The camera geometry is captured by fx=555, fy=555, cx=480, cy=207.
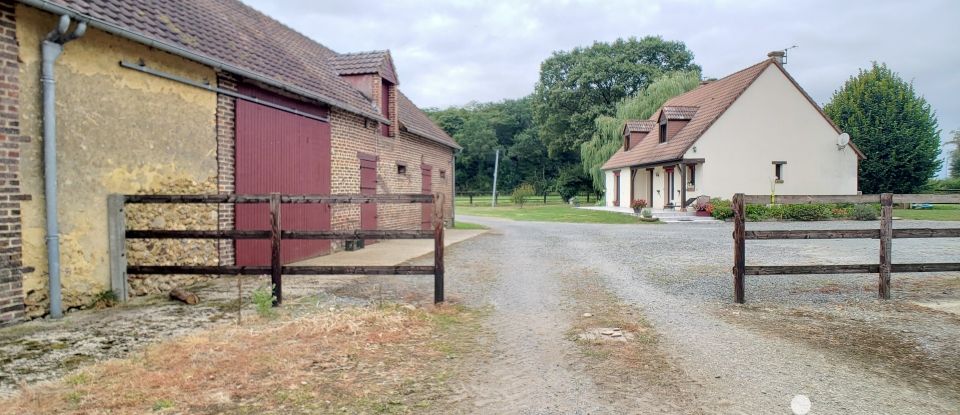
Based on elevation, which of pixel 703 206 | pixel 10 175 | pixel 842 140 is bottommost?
pixel 703 206

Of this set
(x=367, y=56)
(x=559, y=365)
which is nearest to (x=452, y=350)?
(x=559, y=365)

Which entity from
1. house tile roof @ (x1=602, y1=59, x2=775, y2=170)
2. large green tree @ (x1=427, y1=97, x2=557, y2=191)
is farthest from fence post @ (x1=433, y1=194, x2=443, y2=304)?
large green tree @ (x1=427, y1=97, x2=557, y2=191)

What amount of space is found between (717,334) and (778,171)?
2304 cm

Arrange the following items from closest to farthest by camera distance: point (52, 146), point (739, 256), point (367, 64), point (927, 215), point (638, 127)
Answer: point (52, 146) < point (739, 256) < point (367, 64) < point (927, 215) < point (638, 127)

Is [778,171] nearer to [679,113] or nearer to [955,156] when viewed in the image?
[679,113]

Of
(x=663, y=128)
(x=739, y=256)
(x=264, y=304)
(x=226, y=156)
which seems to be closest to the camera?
(x=264, y=304)

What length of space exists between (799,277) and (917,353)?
4.16 m

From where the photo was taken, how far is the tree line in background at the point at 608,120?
33.5 metres

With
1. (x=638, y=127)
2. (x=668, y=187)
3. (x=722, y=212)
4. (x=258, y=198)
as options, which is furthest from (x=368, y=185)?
(x=638, y=127)

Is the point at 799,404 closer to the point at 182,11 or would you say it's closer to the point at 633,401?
the point at 633,401

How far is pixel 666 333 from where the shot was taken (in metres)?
5.20

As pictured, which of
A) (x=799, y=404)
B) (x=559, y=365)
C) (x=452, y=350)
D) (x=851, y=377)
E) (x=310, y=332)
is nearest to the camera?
(x=799, y=404)

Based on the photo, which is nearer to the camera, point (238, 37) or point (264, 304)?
point (264, 304)

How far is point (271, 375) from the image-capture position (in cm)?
391
